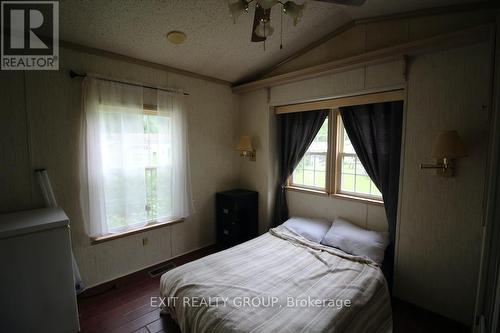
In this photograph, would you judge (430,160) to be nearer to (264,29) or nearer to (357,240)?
(357,240)

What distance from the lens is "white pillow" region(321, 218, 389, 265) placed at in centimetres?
221

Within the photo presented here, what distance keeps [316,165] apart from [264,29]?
202 cm

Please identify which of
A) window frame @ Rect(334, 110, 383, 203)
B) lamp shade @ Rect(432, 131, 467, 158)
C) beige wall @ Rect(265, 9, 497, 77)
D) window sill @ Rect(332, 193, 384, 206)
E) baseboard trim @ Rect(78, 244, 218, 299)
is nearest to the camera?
lamp shade @ Rect(432, 131, 467, 158)

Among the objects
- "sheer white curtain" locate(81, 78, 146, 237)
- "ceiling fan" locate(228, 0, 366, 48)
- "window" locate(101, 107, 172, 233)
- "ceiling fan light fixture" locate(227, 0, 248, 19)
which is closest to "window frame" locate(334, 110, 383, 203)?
"ceiling fan" locate(228, 0, 366, 48)

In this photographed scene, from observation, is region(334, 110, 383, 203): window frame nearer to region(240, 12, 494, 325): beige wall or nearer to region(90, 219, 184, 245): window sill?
region(240, 12, 494, 325): beige wall

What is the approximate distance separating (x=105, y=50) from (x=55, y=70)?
1.62ft

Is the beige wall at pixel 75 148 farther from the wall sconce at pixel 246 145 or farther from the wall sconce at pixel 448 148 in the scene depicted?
the wall sconce at pixel 448 148

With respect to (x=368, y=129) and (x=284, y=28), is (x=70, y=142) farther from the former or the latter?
(x=368, y=129)

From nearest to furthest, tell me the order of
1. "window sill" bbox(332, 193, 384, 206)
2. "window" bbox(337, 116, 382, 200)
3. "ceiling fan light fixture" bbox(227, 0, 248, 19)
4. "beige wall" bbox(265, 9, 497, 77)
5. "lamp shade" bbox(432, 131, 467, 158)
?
"ceiling fan light fixture" bbox(227, 0, 248, 19)
"lamp shade" bbox(432, 131, 467, 158)
"beige wall" bbox(265, 9, 497, 77)
"window sill" bbox(332, 193, 384, 206)
"window" bbox(337, 116, 382, 200)

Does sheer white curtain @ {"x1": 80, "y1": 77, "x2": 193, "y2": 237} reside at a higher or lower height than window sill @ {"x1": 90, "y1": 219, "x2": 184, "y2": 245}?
higher

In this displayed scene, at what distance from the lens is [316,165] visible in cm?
305

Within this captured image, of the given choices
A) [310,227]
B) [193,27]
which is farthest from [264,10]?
[310,227]

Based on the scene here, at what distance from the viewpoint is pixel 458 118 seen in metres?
1.87

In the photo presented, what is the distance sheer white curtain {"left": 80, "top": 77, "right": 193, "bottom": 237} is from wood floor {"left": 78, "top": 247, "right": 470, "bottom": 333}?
0.61 meters
